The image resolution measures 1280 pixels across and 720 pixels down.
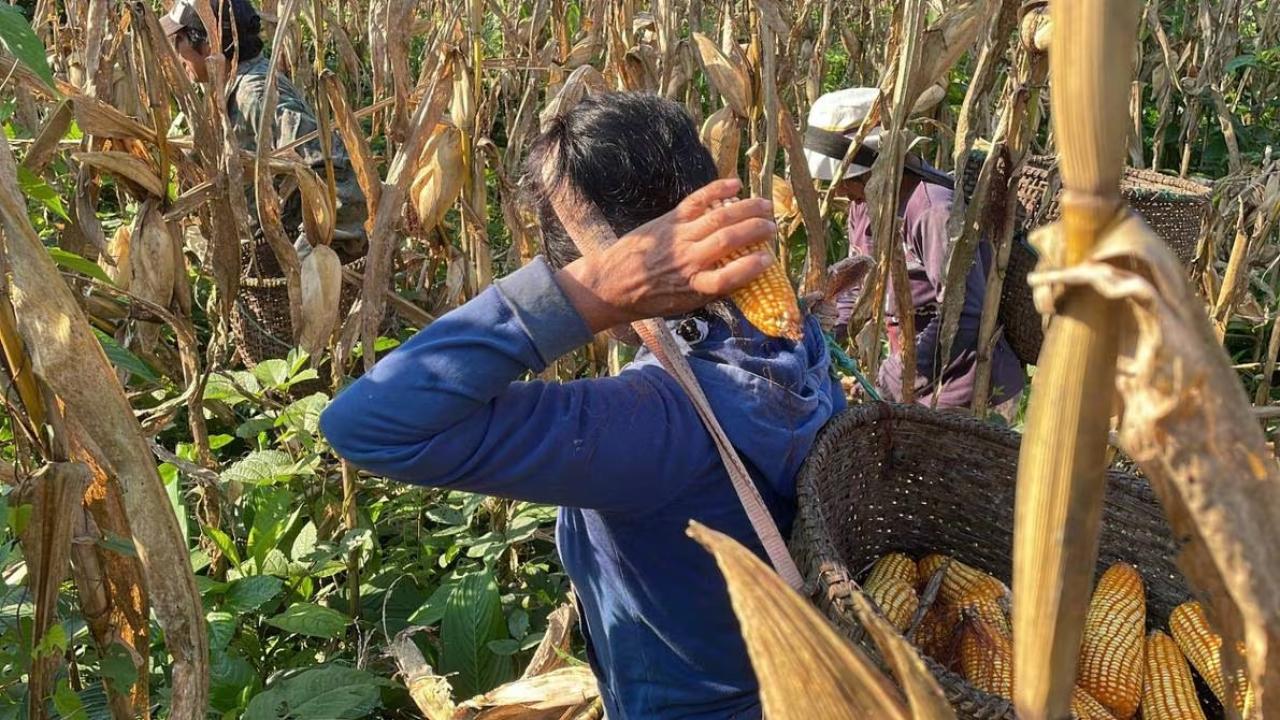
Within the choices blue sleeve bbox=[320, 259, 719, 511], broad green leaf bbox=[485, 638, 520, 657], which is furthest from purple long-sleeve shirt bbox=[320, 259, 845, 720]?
broad green leaf bbox=[485, 638, 520, 657]

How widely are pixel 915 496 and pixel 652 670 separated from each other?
50 cm

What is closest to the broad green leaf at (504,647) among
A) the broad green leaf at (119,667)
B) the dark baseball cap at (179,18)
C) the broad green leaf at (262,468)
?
the broad green leaf at (262,468)

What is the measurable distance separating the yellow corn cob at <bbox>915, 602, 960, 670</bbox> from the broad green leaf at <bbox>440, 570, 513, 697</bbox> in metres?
1.09

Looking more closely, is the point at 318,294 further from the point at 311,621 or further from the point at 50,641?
the point at 50,641

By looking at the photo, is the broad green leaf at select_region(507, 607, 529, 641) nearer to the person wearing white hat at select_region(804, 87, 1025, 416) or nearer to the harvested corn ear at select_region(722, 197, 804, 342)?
the person wearing white hat at select_region(804, 87, 1025, 416)

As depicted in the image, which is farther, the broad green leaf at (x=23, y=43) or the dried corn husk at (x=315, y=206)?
the dried corn husk at (x=315, y=206)

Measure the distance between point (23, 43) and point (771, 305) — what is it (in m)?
0.85

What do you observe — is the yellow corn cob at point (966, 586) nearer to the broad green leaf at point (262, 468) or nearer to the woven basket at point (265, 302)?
the broad green leaf at point (262, 468)

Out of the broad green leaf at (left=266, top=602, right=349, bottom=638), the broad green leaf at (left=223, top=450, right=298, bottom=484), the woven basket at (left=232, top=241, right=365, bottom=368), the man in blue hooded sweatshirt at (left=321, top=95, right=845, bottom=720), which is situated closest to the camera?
the man in blue hooded sweatshirt at (left=321, top=95, right=845, bottom=720)

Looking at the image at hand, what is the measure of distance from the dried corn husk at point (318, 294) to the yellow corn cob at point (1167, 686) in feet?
5.13

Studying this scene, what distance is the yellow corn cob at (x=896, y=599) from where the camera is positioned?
132 centimetres

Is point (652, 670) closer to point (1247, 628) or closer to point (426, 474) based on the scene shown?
point (426, 474)

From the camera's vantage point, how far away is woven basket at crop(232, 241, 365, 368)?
3326mm

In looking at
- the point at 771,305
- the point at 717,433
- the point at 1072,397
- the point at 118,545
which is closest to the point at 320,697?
the point at 118,545
